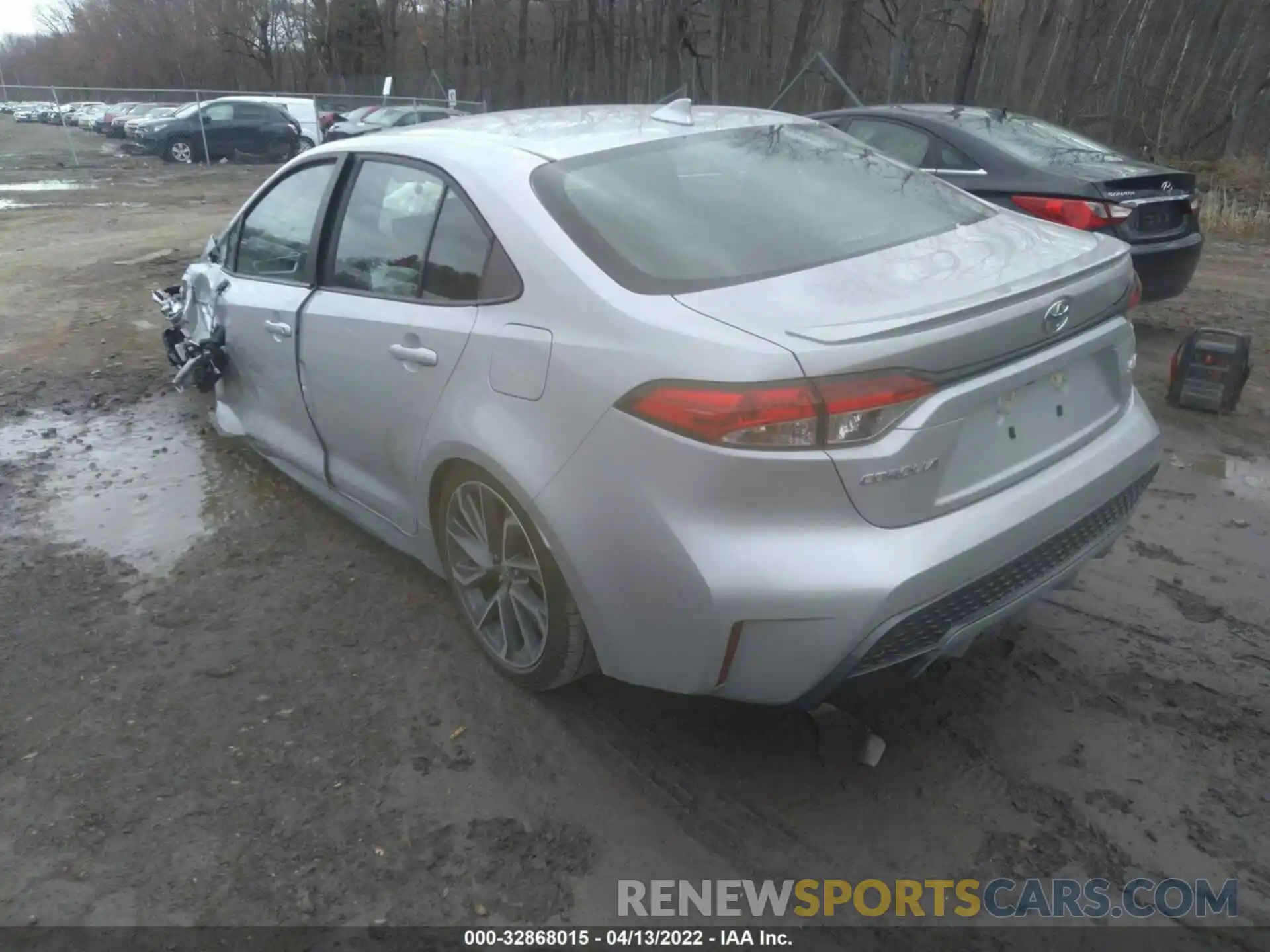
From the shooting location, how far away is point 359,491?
11.9 feet

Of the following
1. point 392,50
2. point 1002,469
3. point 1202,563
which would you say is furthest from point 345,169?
point 392,50

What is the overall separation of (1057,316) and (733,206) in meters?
0.97

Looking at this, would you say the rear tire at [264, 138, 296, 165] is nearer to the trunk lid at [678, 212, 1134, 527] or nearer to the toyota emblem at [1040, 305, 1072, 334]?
the trunk lid at [678, 212, 1134, 527]

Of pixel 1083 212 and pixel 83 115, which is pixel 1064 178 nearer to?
pixel 1083 212

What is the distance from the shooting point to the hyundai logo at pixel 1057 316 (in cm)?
241

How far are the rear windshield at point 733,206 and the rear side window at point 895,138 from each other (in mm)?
3907

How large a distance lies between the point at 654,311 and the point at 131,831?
1.93 metres

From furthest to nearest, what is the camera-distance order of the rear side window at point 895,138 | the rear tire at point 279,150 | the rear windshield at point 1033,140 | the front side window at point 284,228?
the rear tire at point 279,150 < the rear side window at point 895,138 < the rear windshield at point 1033,140 < the front side window at point 284,228

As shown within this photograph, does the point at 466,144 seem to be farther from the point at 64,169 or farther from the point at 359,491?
the point at 64,169

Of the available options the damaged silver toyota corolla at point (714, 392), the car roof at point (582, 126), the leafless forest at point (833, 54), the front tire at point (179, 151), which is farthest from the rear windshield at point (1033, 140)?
the front tire at point (179, 151)


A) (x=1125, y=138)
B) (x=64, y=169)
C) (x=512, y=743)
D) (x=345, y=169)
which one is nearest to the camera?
(x=512, y=743)

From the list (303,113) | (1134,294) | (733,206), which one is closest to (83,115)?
(303,113)

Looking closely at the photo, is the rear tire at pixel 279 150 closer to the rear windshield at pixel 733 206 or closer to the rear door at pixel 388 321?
the rear door at pixel 388 321

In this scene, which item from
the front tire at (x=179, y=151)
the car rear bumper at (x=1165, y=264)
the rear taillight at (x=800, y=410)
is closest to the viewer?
the rear taillight at (x=800, y=410)
